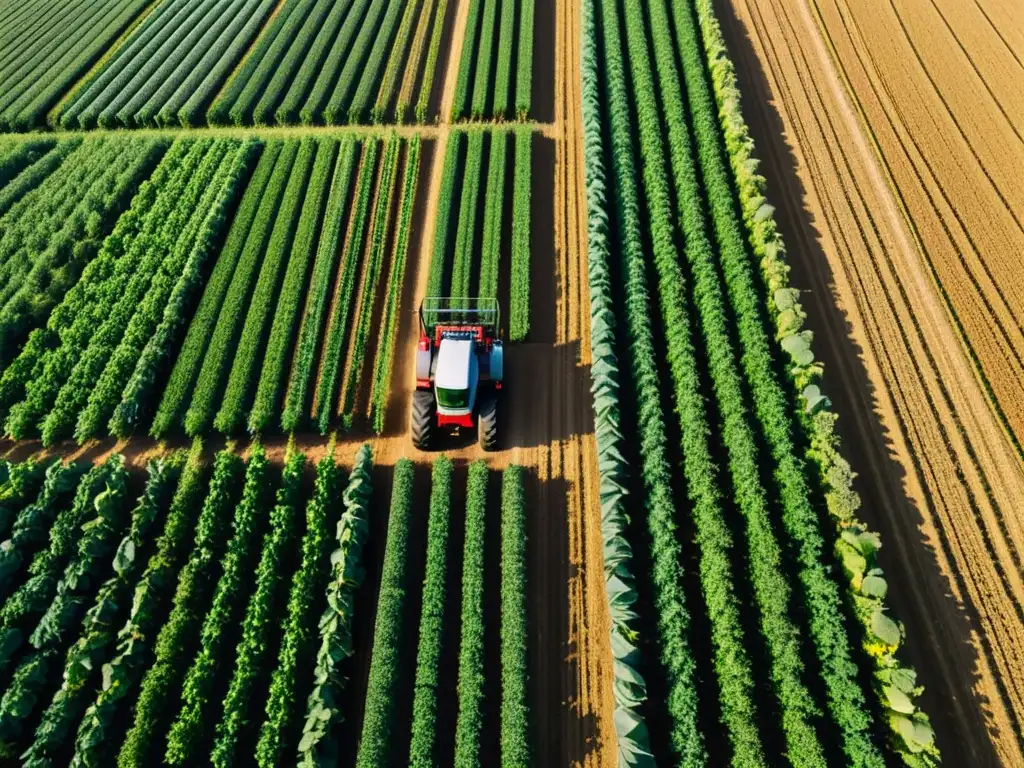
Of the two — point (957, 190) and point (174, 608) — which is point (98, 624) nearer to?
point (174, 608)

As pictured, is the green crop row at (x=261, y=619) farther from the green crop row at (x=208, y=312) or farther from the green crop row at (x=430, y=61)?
the green crop row at (x=430, y=61)

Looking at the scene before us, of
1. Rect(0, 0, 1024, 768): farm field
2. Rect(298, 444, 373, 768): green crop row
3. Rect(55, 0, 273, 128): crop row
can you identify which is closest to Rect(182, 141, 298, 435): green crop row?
Rect(0, 0, 1024, 768): farm field

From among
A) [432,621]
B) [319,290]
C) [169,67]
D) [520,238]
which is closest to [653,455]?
[432,621]

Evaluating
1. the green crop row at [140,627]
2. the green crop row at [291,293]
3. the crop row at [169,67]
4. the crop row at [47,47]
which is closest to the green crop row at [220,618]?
the green crop row at [140,627]

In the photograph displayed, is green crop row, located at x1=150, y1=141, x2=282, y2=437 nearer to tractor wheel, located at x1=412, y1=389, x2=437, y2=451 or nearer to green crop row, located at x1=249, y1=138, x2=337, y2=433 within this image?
green crop row, located at x1=249, y1=138, x2=337, y2=433

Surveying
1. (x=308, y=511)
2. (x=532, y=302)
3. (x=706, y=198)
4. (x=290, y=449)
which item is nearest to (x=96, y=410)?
(x=290, y=449)

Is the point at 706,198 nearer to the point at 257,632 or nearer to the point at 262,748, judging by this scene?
the point at 257,632
